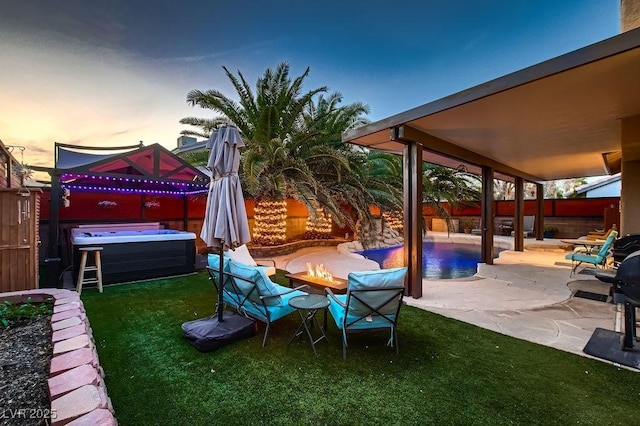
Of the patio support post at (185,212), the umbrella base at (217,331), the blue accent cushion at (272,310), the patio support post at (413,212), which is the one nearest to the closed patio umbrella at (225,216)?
the umbrella base at (217,331)

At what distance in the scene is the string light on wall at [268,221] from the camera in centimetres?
1042

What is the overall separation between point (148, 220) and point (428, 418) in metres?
9.93

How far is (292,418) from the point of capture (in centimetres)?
226

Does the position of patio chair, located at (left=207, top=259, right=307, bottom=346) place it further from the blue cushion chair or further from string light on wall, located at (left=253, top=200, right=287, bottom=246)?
string light on wall, located at (left=253, top=200, right=287, bottom=246)

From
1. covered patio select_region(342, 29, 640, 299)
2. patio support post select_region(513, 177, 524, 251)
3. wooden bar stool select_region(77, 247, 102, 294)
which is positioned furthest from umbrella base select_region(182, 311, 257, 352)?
patio support post select_region(513, 177, 524, 251)

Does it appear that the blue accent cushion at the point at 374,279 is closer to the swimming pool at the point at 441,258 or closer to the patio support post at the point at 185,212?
the swimming pool at the point at 441,258

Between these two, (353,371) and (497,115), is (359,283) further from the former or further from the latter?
(497,115)

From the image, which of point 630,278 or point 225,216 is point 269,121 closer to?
point 225,216

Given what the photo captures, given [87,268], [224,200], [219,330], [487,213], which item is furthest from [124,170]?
[487,213]

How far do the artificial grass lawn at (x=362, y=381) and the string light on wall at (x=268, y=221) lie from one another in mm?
6390

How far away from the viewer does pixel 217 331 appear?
3.50 m

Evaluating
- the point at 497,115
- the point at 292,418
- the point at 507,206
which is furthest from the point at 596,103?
the point at 507,206

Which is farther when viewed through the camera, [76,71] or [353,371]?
[76,71]

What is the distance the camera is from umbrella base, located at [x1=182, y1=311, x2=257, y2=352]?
3363mm
